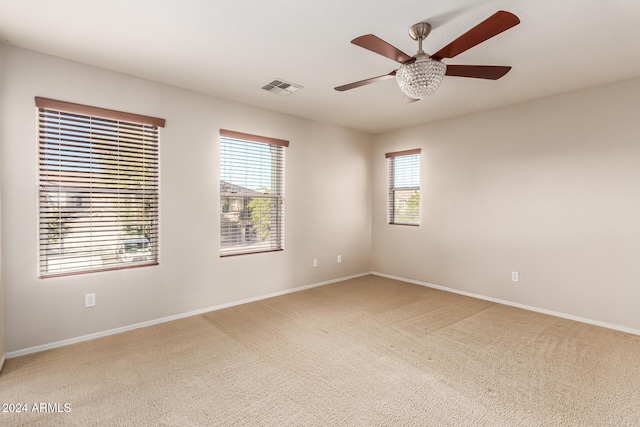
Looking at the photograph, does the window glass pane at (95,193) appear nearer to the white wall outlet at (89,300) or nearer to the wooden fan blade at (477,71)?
the white wall outlet at (89,300)

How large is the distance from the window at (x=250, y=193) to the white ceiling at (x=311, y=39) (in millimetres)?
734

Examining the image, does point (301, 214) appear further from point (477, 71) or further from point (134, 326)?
point (477, 71)

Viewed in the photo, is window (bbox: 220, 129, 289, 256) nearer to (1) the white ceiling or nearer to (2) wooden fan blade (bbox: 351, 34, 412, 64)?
(1) the white ceiling

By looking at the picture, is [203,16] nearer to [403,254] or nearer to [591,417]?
[591,417]

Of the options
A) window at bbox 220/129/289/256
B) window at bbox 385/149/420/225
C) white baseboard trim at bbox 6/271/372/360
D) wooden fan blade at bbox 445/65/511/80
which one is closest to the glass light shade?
wooden fan blade at bbox 445/65/511/80

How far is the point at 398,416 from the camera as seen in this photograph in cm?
193

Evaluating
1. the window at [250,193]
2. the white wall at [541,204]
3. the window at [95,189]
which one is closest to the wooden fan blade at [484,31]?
the white wall at [541,204]

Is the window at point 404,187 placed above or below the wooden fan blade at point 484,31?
below

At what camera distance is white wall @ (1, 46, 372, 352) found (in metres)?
2.62

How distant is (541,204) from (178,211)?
424cm

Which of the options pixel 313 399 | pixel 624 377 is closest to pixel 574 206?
pixel 624 377

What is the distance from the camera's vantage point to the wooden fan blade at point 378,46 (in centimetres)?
185

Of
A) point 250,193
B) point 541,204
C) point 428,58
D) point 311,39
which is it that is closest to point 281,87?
point 311,39

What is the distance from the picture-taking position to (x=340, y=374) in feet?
7.88
